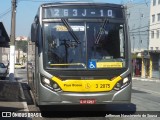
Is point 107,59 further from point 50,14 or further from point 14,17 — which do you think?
point 14,17

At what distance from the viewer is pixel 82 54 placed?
11336mm

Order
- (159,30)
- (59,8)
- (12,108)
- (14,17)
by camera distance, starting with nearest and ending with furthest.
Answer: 1. (59,8)
2. (12,108)
3. (14,17)
4. (159,30)

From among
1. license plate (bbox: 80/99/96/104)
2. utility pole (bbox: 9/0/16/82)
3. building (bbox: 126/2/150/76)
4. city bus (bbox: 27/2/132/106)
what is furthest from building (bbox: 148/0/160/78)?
license plate (bbox: 80/99/96/104)

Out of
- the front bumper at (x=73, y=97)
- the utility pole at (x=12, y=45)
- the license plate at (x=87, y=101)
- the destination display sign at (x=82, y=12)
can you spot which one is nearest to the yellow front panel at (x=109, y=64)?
the front bumper at (x=73, y=97)

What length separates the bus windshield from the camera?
1132cm

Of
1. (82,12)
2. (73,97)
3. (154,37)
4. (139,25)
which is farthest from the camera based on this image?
(139,25)

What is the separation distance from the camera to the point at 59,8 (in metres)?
11.7

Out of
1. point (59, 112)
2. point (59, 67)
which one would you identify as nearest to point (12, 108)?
point (59, 112)

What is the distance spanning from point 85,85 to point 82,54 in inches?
34.9

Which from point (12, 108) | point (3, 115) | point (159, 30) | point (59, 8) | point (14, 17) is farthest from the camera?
point (159, 30)

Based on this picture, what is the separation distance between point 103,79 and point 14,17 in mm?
17530

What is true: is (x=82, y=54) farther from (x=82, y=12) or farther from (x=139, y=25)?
(x=139, y=25)

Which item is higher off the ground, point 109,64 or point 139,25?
point 139,25

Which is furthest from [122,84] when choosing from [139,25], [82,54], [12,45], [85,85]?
[139,25]
